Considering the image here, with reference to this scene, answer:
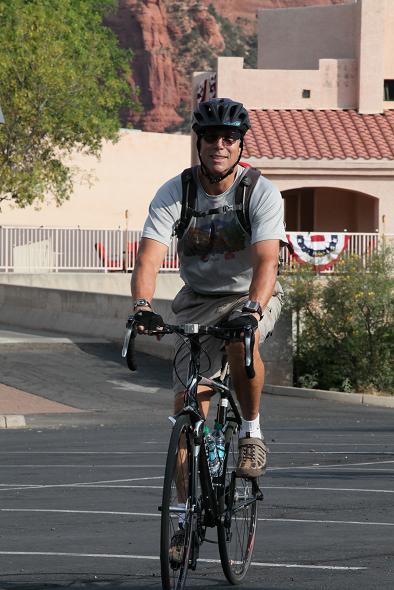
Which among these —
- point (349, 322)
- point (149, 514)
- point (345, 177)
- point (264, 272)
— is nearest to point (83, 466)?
point (149, 514)

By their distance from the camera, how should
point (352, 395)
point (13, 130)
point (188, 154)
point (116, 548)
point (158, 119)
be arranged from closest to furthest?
point (116, 548), point (352, 395), point (13, 130), point (188, 154), point (158, 119)

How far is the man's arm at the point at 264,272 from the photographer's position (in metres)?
6.95

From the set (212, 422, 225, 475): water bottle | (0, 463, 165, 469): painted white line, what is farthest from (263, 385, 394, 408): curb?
(212, 422, 225, 475): water bottle

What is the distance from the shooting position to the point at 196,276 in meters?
7.32

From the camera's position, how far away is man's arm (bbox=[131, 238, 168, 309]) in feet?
22.9

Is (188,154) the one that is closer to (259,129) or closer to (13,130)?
(13,130)

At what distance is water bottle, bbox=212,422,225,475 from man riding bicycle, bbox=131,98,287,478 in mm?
138

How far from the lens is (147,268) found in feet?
23.1

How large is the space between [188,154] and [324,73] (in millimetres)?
30286

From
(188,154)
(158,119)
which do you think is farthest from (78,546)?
(158,119)

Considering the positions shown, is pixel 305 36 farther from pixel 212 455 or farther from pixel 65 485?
pixel 212 455

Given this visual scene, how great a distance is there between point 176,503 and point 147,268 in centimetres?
A: 109

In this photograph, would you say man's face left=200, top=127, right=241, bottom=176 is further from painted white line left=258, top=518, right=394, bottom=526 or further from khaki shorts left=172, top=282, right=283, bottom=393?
painted white line left=258, top=518, right=394, bottom=526

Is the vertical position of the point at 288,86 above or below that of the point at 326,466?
above
